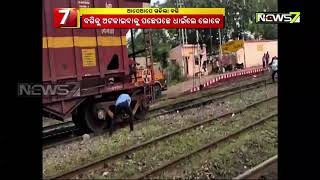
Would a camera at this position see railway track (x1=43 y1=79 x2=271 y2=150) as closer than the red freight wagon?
No

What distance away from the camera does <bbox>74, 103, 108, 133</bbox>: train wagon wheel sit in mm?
12477

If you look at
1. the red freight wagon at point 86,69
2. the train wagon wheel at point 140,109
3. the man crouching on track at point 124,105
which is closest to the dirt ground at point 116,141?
the man crouching on track at point 124,105

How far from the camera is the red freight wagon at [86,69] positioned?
11.1m

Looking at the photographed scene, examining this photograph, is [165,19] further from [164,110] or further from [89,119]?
[164,110]

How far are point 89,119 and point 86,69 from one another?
1427 millimetres

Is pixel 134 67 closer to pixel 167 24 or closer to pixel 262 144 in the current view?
pixel 262 144

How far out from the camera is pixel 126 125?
13234 millimetres

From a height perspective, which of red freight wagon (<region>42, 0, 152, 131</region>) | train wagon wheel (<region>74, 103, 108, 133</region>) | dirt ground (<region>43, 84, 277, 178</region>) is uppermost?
red freight wagon (<region>42, 0, 152, 131</region>)

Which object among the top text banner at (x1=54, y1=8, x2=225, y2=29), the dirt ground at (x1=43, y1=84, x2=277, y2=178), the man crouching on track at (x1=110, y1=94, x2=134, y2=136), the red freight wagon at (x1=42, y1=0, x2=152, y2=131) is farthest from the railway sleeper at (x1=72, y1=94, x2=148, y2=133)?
the top text banner at (x1=54, y1=8, x2=225, y2=29)

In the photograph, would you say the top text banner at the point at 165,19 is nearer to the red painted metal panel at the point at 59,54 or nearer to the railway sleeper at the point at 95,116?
the red painted metal panel at the point at 59,54
